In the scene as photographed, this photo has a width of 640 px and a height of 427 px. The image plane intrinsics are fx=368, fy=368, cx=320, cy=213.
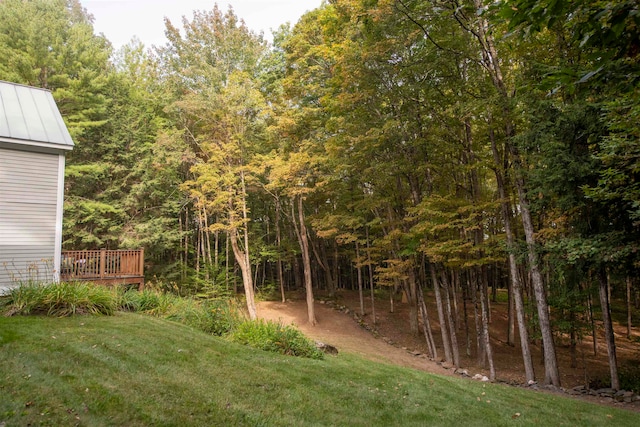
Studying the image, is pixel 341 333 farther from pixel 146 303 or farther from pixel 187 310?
pixel 146 303

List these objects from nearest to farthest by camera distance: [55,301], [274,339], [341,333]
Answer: [55,301] → [274,339] → [341,333]

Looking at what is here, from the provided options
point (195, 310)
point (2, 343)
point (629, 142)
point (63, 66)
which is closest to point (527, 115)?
point (629, 142)

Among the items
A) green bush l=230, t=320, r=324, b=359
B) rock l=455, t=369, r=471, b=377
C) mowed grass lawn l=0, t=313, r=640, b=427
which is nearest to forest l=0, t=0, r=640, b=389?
rock l=455, t=369, r=471, b=377

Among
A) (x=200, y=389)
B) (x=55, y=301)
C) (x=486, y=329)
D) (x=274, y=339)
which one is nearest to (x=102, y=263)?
(x=55, y=301)

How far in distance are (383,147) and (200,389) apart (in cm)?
945

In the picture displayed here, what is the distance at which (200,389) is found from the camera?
3986 mm

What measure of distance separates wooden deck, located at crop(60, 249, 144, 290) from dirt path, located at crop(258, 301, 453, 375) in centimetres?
483

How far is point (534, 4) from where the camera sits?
2484 millimetres

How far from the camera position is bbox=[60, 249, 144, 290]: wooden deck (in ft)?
34.2

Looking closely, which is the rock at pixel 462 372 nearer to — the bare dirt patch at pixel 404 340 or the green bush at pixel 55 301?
the bare dirt patch at pixel 404 340

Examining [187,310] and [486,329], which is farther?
[486,329]

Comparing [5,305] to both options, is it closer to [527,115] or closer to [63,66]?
[527,115]

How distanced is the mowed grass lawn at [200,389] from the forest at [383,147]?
10.5 ft

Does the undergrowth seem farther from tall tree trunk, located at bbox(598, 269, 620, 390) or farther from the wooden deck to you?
tall tree trunk, located at bbox(598, 269, 620, 390)
